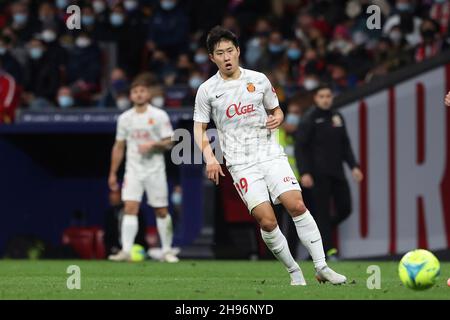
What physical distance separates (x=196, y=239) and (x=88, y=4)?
719cm

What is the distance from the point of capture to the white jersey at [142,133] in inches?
591

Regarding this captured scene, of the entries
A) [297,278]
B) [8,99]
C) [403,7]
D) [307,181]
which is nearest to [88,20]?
[8,99]

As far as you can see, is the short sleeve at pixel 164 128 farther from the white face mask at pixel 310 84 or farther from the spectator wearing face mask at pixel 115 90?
the white face mask at pixel 310 84

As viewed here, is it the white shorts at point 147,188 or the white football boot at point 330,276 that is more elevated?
the white shorts at point 147,188

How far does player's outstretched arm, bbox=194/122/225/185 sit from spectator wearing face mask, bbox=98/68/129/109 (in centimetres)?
897

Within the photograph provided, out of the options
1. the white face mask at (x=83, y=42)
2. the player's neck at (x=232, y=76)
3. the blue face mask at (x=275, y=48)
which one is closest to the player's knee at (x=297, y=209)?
the player's neck at (x=232, y=76)

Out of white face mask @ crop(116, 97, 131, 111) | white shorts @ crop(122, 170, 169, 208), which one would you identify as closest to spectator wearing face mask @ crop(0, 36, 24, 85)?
white face mask @ crop(116, 97, 131, 111)

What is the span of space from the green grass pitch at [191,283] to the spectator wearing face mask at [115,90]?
16.6 feet

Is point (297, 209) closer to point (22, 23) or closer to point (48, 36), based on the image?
point (48, 36)

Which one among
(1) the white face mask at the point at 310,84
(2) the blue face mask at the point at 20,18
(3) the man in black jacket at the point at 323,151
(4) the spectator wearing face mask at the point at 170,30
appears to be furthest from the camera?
(2) the blue face mask at the point at 20,18

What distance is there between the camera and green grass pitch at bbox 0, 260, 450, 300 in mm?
8625

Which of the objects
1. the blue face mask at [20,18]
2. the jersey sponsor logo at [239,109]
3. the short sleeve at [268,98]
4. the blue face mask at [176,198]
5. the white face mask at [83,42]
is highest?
the blue face mask at [20,18]

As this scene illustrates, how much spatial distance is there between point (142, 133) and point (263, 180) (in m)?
5.60

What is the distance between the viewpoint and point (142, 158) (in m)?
15.2
